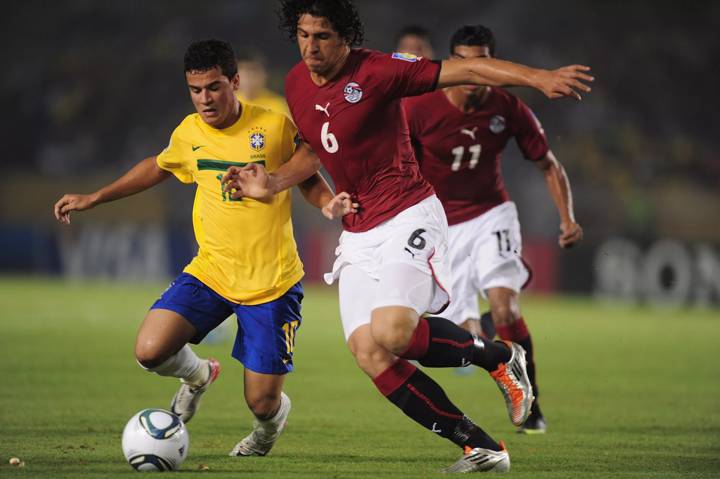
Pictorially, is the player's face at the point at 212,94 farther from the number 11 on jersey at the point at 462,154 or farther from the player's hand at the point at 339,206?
the number 11 on jersey at the point at 462,154

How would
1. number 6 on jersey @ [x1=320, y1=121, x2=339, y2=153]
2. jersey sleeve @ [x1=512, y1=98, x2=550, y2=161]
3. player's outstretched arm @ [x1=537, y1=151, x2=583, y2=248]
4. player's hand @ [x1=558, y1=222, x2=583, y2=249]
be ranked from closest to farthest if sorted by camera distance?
number 6 on jersey @ [x1=320, y1=121, x2=339, y2=153], player's hand @ [x1=558, y1=222, x2=583, y2=249], player's outstretched arm @ [x1=537, y1=151, x2=583, y2=248], jersey sleeve @ [x1=512, y1=98, x2=550, y2=161]

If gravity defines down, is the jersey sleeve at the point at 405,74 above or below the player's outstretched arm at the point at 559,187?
above

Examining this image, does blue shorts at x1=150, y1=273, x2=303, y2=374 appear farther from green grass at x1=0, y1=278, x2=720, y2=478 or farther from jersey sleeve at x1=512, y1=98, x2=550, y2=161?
jersey sleeve at x1=512, y1=98, x2=550, y2=161

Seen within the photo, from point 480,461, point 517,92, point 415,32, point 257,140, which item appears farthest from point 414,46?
point 517,92

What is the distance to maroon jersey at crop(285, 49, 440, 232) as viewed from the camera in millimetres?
5566

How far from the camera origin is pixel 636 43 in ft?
88.8

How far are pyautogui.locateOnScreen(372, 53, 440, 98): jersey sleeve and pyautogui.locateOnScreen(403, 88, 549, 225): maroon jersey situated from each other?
209cm

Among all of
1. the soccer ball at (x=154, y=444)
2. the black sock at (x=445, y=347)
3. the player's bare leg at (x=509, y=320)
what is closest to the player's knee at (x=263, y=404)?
the soccer ball at (x=154, y=444)

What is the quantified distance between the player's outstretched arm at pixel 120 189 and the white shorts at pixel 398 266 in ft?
4.18

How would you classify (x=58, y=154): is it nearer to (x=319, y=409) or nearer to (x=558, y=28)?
(x=558, y=28)

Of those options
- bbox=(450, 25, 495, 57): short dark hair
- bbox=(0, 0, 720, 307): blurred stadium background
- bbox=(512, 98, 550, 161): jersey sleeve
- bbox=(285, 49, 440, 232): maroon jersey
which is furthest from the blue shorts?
bbox=(0, 0, 720, 307): blurred stadium background

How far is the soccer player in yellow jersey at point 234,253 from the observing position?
19.9 feet

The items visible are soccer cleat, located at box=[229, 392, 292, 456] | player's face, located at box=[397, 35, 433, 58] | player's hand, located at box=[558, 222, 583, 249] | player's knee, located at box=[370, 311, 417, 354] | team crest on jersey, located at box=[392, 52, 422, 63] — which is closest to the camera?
player's knee, located at box=[370, 311, 417, 354]

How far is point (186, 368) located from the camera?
6.47 metres
